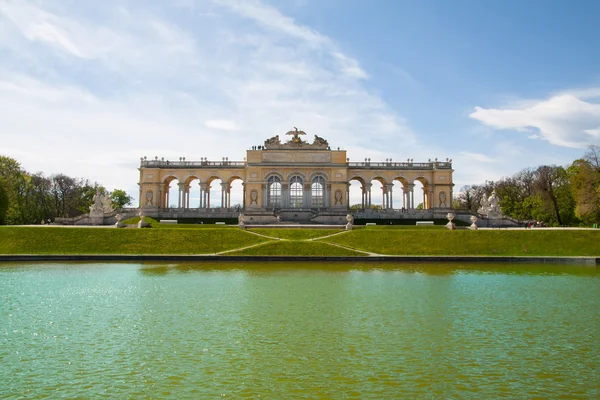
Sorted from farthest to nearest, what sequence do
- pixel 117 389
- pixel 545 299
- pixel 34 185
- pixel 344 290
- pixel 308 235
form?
1. pixel 34 185
2. pixel 308 235
3. pixel 344 290
4. pixel 545 299
5. pixel 117 389

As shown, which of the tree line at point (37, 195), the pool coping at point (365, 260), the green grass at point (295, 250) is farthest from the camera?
the tree line at point (37, 195)

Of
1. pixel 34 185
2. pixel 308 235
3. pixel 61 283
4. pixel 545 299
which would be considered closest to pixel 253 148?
pixel 308 235

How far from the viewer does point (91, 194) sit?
3420 inches

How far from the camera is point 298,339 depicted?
42.2 feet

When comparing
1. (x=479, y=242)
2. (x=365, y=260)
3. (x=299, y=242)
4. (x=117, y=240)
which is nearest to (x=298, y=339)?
(x=365, y=260)

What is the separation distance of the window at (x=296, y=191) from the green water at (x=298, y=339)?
158 feet

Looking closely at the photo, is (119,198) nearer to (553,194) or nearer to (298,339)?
(553,194)

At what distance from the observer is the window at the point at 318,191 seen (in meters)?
71.5

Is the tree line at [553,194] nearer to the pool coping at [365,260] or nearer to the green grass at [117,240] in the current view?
the pool coping at [365,260]

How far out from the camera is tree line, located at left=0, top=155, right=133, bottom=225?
6606 centimetres

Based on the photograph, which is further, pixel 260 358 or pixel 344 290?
pixel 344 290

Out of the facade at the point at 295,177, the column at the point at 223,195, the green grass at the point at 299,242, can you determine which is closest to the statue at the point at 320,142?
the facade at the point at 295,177

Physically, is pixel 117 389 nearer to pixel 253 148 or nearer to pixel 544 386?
pixel 544 386

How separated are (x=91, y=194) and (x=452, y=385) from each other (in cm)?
8678
